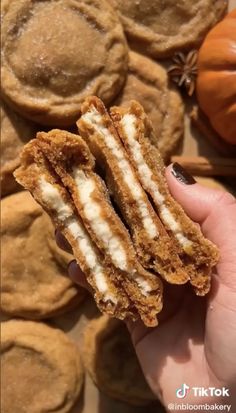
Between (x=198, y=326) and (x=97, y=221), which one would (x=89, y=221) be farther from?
(x=198, y=326)

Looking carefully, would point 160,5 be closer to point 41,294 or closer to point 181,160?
point 181,160

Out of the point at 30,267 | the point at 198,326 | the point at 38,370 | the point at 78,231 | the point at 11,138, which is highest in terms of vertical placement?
the point at 78,231

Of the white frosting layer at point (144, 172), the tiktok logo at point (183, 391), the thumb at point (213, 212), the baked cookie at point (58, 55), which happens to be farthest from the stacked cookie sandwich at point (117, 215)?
the baked cookie at point (58, 55)

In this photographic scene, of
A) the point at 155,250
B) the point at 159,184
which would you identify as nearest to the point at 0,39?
the point at 159,184

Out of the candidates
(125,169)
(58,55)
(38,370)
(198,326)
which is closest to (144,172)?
(125,169)

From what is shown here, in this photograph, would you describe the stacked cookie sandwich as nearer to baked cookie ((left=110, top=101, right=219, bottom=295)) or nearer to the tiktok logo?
baked cookie ((left=110, top=101, right=219, bottom=295))

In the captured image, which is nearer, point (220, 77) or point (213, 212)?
point (213, 212)

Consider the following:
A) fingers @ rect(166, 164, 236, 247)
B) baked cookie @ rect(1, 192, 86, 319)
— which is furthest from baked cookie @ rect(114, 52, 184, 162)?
baked cookie @ rect(1, 192, 86, 319)
